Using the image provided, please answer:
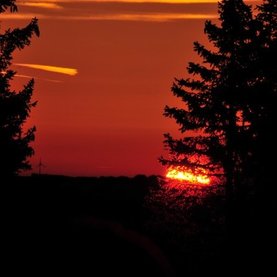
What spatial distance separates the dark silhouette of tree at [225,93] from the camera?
125 ft

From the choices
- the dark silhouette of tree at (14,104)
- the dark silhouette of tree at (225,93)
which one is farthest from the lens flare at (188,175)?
the dark silhouette of tree at (14,104)

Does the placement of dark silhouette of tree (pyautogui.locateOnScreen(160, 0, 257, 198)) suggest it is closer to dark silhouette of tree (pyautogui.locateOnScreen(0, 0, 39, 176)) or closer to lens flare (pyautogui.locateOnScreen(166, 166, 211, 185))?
lens flare (pyautogui.locateOnScreen(166, 166, 211, 185))

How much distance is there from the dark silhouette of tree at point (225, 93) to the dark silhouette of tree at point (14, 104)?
37.7 feet

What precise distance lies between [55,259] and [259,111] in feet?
76.0

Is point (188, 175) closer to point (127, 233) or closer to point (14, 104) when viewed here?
point (14, 104)

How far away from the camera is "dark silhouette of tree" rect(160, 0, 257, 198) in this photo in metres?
38.1

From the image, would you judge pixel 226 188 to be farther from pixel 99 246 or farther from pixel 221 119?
pixel 99 246

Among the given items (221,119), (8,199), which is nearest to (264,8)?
(221,119)

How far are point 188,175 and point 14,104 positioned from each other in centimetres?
1384

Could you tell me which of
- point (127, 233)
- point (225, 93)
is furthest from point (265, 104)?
point (127, 233)

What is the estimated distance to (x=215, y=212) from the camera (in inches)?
1492

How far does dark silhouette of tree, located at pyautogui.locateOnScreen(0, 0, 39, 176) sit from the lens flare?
40.3 feet

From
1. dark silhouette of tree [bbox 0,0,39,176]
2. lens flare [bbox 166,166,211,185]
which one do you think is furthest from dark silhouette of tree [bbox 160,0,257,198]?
dark silhouette of tree [bbox 0,0,39,176]

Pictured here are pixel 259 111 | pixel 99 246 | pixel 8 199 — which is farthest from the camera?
pixel 259 111
